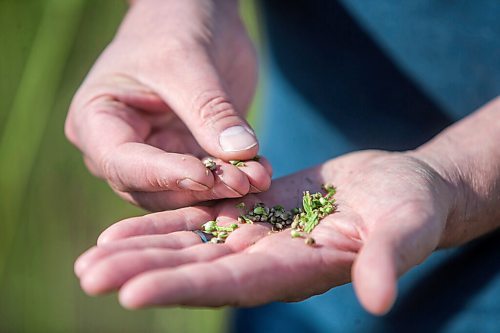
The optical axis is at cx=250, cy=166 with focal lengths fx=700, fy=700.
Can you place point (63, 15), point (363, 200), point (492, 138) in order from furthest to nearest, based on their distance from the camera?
point (63, 15), point (492, 138), point (363, 200)

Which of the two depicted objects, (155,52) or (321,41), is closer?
(155,52)

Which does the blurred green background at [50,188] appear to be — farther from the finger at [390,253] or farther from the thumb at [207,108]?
the finger at [390,253]

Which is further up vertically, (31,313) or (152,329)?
(31,313)

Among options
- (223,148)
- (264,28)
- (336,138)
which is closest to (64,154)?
(264,28)


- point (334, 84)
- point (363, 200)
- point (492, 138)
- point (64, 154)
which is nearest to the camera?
point (363, 200)

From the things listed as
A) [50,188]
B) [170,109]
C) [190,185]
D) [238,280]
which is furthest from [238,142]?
[50,188]

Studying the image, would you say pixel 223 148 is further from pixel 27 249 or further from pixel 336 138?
pixel 27 249

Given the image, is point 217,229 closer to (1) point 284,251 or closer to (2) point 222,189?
(2) point 222,189

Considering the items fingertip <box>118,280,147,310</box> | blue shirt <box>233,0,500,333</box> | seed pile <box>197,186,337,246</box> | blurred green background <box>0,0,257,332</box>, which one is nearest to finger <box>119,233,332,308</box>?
fingertip <box>118,280,147,310</box>
